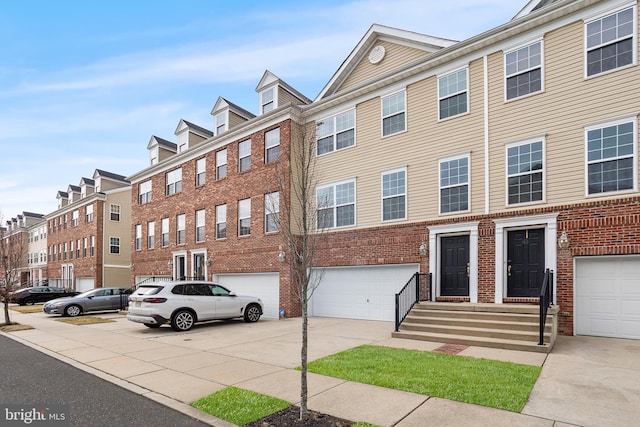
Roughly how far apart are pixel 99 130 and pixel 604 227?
20.8 metres

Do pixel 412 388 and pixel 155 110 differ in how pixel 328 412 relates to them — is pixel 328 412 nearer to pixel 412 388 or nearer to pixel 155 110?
pixel 412 388

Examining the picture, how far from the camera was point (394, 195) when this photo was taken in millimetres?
13156

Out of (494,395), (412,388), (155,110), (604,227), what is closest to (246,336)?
(412,388)

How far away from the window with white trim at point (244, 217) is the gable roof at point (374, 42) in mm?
5745


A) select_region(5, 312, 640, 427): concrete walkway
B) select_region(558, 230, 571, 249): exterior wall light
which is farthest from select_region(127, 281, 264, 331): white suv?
select_region(558, 230, 571, 249): exterior wall light

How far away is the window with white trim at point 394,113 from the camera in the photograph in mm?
13227

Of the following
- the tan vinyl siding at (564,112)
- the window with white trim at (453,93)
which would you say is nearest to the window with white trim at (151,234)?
the window with white trim at (453,93)

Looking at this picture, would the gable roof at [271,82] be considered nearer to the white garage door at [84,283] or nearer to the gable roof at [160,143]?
the gable roof at [160,143]

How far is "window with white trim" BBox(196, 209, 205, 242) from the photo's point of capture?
1986 cm

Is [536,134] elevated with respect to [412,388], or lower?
elevated

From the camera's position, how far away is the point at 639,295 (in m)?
8.78

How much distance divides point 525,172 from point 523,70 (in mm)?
2947

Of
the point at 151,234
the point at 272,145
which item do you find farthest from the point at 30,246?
the point at 272,145

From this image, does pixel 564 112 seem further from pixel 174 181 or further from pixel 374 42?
pixel 174 181
